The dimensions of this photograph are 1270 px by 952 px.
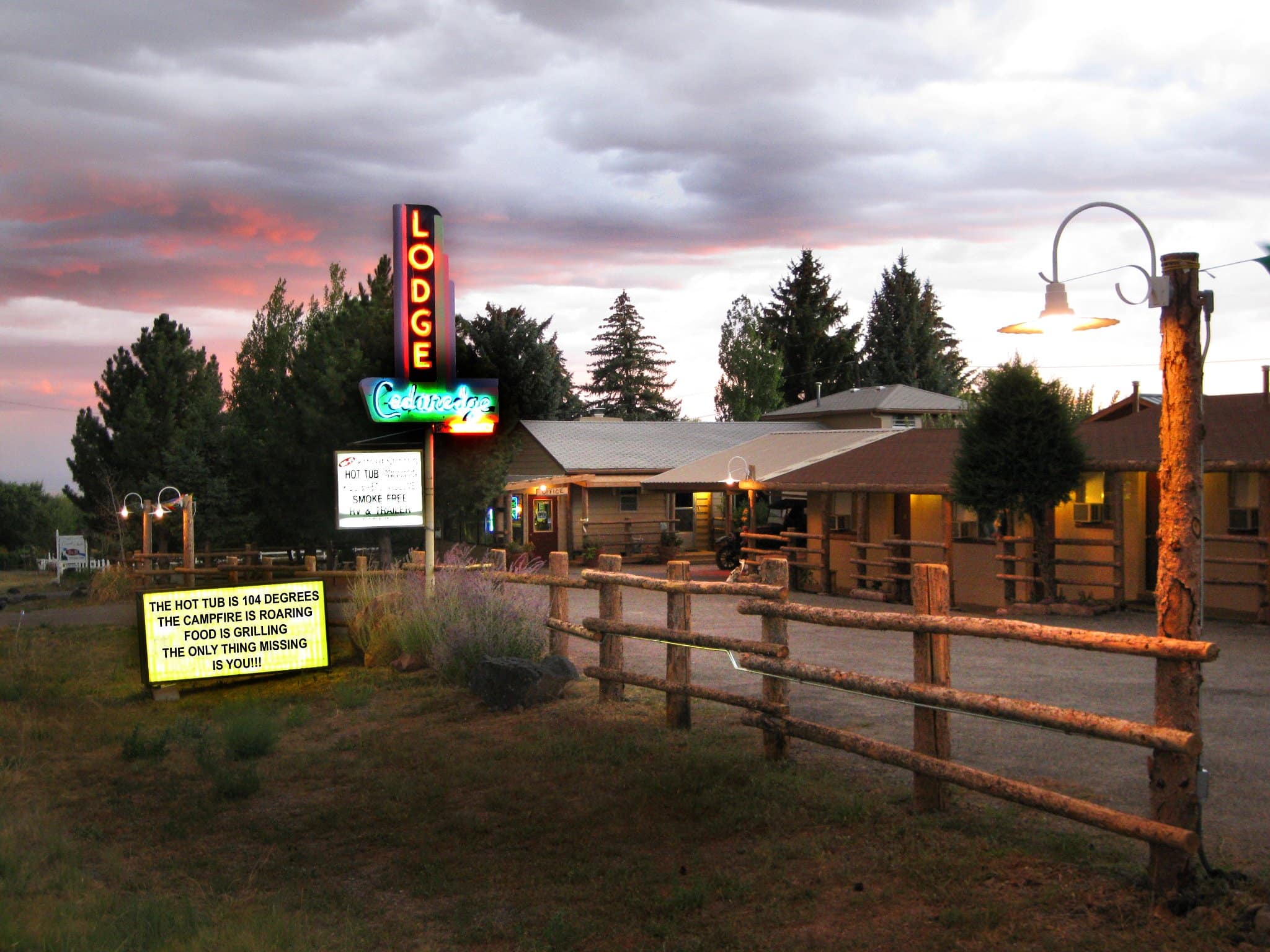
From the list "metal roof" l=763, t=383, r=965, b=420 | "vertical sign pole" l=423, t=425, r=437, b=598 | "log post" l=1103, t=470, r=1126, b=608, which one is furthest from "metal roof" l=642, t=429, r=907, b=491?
"vertical sign pole" l=423, t=425, r=437, b=598

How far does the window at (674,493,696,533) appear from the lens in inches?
1503

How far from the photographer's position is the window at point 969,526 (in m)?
21.0

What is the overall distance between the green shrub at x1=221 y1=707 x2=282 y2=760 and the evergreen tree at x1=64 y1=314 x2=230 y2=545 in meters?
31.7

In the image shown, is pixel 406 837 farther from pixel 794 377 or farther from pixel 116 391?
pixel 794 377

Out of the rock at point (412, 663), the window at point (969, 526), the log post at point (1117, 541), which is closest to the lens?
the rock at point (412, 663)

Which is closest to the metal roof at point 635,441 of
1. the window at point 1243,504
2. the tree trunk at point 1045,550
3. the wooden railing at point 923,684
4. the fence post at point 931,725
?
the tree trunk at point 1045,550

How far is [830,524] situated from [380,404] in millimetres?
11920

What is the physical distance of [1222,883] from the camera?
16.5 feet

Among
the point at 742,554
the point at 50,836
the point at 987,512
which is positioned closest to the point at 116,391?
the point at 742,554

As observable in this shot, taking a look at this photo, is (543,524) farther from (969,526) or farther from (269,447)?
(969,526)

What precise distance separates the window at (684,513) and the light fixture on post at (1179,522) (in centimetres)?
3250

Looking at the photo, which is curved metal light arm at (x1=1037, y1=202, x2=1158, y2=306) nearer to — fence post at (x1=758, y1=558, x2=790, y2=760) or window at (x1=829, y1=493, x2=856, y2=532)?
fence post at (x1=758, y1=558, x2=790, y2=760)

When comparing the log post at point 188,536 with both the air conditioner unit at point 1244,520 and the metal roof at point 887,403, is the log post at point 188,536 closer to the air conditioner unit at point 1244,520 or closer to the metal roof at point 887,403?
the air conditioner unit at point 1244,520

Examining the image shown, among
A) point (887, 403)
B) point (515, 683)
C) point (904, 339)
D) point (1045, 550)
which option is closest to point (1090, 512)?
point (1045, 550)
